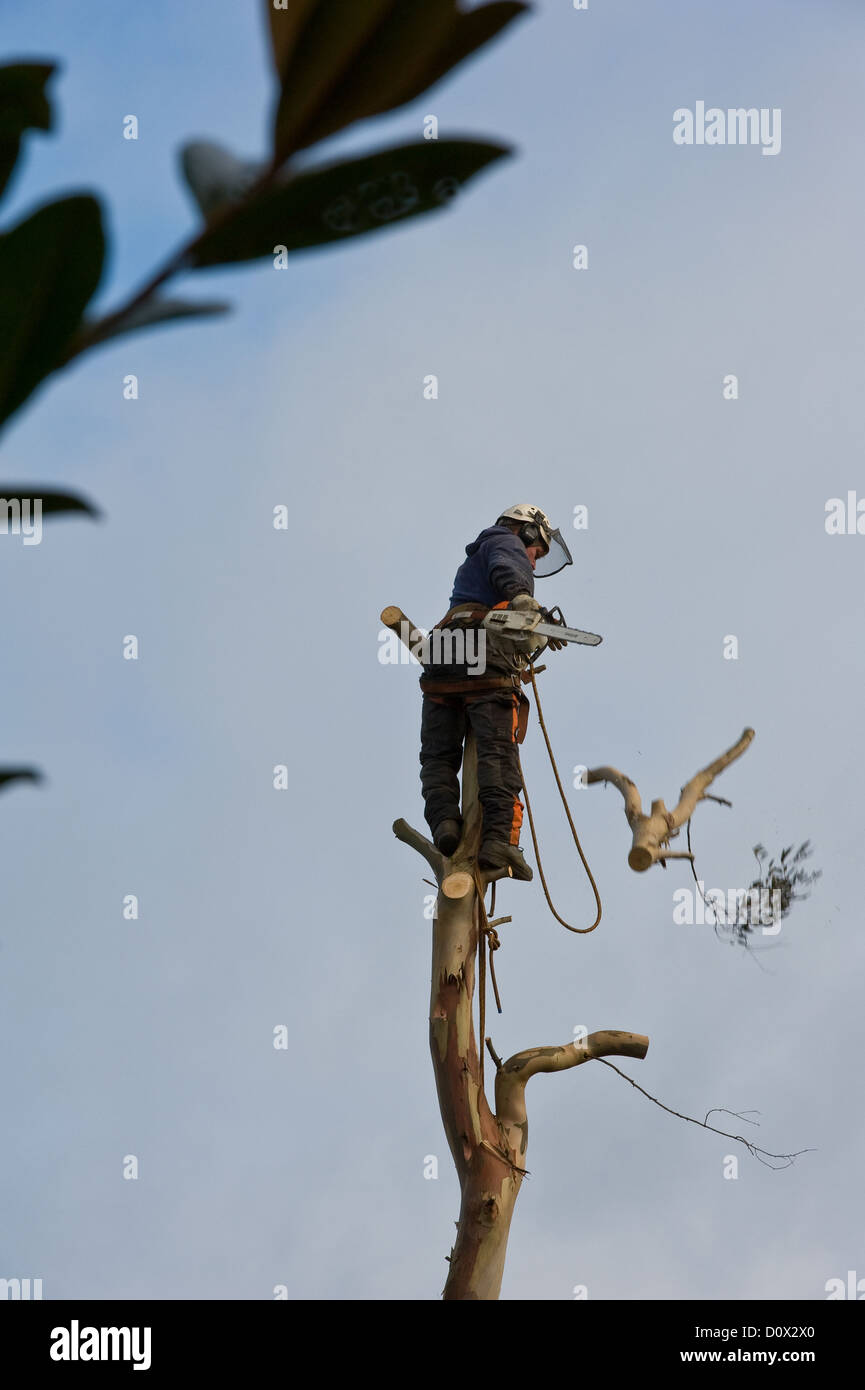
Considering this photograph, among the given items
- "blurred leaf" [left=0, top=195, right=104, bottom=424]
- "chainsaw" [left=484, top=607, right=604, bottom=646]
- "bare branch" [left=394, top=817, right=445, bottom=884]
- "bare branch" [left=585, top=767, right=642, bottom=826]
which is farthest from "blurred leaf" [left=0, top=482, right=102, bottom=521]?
"bare branch" [left=585, top=767, right=642, bottom=826]

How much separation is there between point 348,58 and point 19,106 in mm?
125

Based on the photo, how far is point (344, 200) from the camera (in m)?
0.37

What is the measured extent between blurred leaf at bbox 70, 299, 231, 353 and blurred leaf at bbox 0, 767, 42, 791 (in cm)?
12

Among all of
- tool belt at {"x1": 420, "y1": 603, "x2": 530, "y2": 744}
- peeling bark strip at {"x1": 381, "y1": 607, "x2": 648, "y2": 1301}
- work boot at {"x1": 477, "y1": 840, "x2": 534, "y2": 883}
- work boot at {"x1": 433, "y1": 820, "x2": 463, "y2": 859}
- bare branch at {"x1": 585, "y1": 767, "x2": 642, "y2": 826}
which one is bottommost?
peeling bark strip at {"x1": 381, "y1": 607, "x2": 648, "y2": 1301}

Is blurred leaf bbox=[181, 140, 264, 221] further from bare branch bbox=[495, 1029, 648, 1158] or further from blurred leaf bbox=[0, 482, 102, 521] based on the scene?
bare branch bbox=[495, 1029, 648, 1158]

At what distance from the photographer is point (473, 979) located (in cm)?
604

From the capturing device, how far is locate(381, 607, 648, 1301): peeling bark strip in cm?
575

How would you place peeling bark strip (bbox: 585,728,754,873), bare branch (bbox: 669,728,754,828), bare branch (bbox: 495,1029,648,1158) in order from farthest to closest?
bare branch (bbox: 669,728,754,828), peeling bark strip (bbox: 585,728,754,873), bare branch (bbox: 495,1029,648,1158)

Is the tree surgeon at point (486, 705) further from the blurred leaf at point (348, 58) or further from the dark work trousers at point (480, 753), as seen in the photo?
the blurred leaf at point (348, 58)

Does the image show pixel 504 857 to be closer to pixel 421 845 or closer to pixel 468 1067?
pixel 421 845

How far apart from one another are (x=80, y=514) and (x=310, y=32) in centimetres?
15

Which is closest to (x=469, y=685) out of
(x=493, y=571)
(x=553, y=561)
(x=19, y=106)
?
(x=493, y=571)

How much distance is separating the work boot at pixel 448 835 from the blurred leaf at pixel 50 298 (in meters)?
5.57

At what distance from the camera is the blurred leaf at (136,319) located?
1.27 feet
